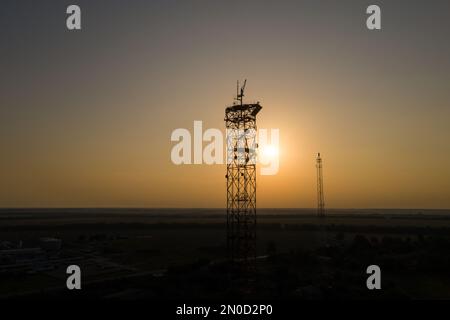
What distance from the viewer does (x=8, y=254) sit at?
1832 inches

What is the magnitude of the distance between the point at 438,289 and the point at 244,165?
1984 centimetres

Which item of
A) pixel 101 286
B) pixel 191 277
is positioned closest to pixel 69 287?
pixel 101 286

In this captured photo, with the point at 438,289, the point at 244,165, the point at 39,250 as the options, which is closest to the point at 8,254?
the point at 39,250

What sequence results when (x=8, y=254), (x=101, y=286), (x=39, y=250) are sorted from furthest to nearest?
(x=39, y=250) → (x=8, y=254) → (x=101, y=286)

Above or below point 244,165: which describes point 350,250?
below

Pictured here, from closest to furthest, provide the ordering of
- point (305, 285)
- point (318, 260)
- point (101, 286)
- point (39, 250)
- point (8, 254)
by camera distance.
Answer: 1. point (305, 285)
2. point (101, 286)
3. point (318, 260)
4. point (8, 254)
5. point (39, 250)

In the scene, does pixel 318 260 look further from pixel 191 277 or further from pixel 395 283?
pixel 191 277

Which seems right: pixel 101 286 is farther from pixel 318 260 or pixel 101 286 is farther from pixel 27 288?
pixel 318 260

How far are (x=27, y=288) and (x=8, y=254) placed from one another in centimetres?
1917

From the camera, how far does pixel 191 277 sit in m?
31.5

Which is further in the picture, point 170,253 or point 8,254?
point 170,253

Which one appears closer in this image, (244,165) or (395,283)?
(244,165)
